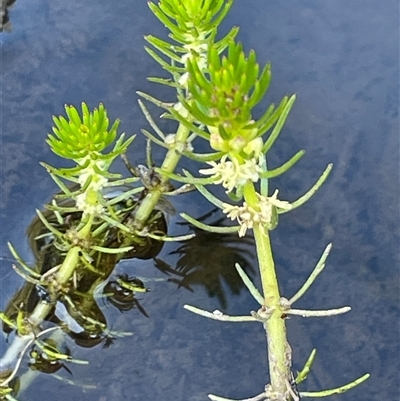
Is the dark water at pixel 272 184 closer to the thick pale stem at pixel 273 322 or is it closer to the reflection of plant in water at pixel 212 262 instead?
the reflection of plant in water at pixel 212 262

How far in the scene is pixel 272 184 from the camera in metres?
1.15

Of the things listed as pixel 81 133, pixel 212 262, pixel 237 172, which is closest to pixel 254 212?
pixel 237 172

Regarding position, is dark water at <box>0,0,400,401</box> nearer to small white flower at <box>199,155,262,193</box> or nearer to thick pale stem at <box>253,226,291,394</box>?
thick pale stem at <box>253,226,291,394</box>

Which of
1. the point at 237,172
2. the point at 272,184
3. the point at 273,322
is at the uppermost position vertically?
the point at 272,184

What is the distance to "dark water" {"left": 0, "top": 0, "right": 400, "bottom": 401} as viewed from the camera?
Result: 1031 millimetres

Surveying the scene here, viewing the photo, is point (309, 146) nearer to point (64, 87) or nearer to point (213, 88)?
point (64, 87)

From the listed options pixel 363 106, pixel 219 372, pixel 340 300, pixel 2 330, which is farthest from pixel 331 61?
pixel 2 330

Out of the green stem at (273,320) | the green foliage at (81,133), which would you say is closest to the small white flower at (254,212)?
the green stem at (273,320)

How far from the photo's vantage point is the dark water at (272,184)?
3.38 feet

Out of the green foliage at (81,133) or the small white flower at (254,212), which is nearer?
the small white flower at (254,212)

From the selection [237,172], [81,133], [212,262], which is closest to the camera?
[237,172]

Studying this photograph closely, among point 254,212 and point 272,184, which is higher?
point 272,184

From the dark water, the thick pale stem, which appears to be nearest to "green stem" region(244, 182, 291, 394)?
the thick pale stem

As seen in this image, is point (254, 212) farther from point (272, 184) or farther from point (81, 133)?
point (272, 184)
